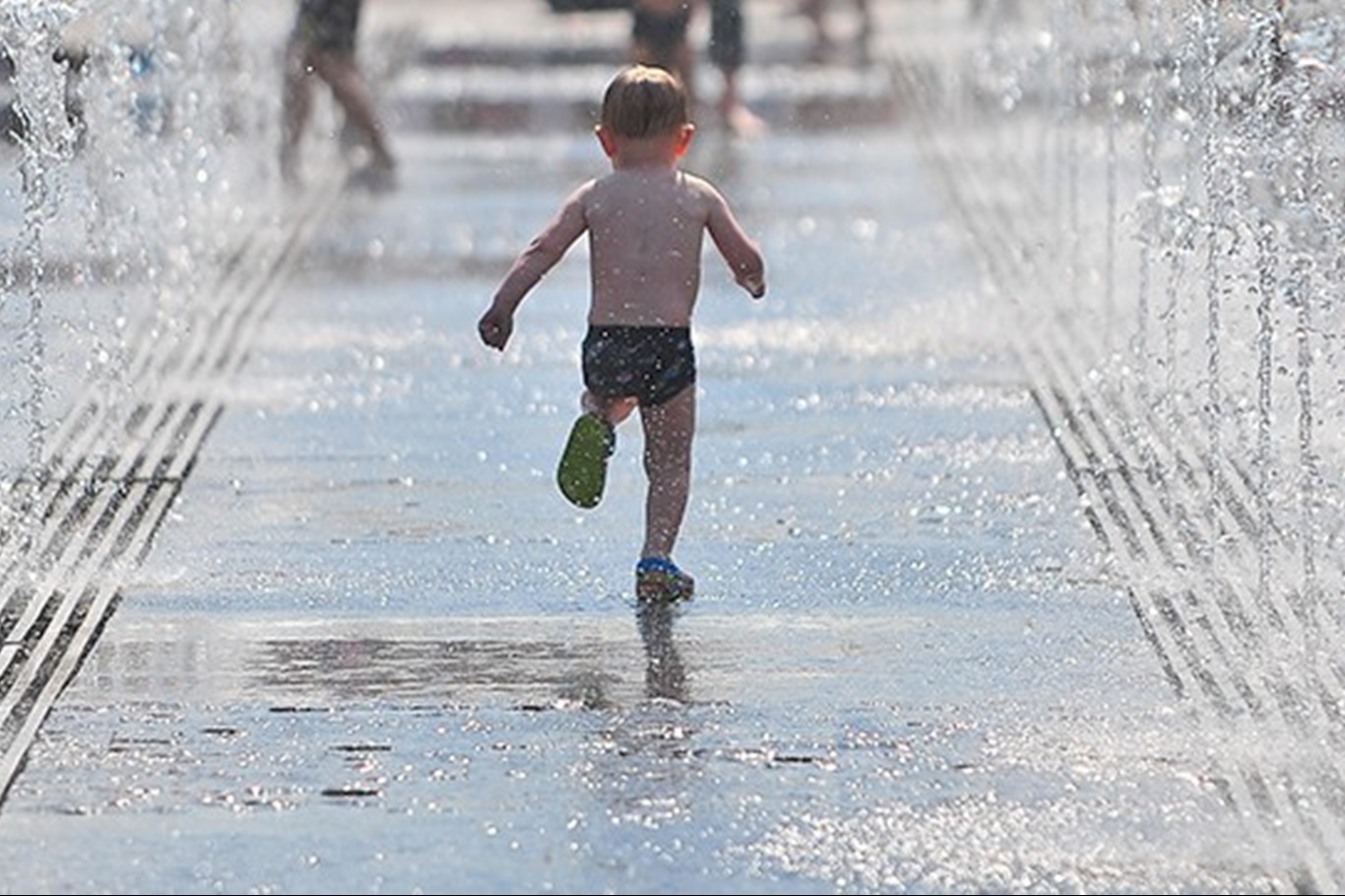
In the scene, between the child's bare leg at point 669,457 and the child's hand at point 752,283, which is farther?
the child's bare leg at point 669,457

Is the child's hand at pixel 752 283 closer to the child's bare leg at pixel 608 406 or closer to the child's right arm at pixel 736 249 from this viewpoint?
the child's right arm at pixel 736 249

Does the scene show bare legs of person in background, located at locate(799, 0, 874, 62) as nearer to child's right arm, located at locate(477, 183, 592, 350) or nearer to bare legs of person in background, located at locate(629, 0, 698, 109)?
bare legs of person in background, located at locate(629, 0, 698, 109)

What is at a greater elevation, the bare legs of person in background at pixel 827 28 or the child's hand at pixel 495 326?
the child's hand at pixel 495 326

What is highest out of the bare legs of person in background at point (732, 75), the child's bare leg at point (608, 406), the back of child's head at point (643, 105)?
the back of child's head at point (643, 105)

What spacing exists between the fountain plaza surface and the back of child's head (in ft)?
3.40

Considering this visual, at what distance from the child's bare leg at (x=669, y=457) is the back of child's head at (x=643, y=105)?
594 millimetres

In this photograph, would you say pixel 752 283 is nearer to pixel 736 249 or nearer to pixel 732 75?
pixel 736 249

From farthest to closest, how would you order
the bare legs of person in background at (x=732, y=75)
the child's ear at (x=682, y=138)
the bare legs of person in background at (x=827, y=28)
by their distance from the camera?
1. the bare legs of person in background at (x=827, y=28)
2. the bare legs of person in background at (x=732, y=75)
3. the child's ear at (x=682, y=138)

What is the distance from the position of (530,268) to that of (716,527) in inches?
48.0

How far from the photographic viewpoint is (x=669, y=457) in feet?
31.4

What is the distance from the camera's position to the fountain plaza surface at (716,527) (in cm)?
730

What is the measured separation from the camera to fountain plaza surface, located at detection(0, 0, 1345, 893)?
23.9ft

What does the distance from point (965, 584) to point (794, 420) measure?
2.66 m

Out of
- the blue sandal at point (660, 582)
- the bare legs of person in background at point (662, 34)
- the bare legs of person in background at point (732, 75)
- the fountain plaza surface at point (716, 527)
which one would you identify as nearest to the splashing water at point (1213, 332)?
the fountain plaza surface at point (716, 527)
